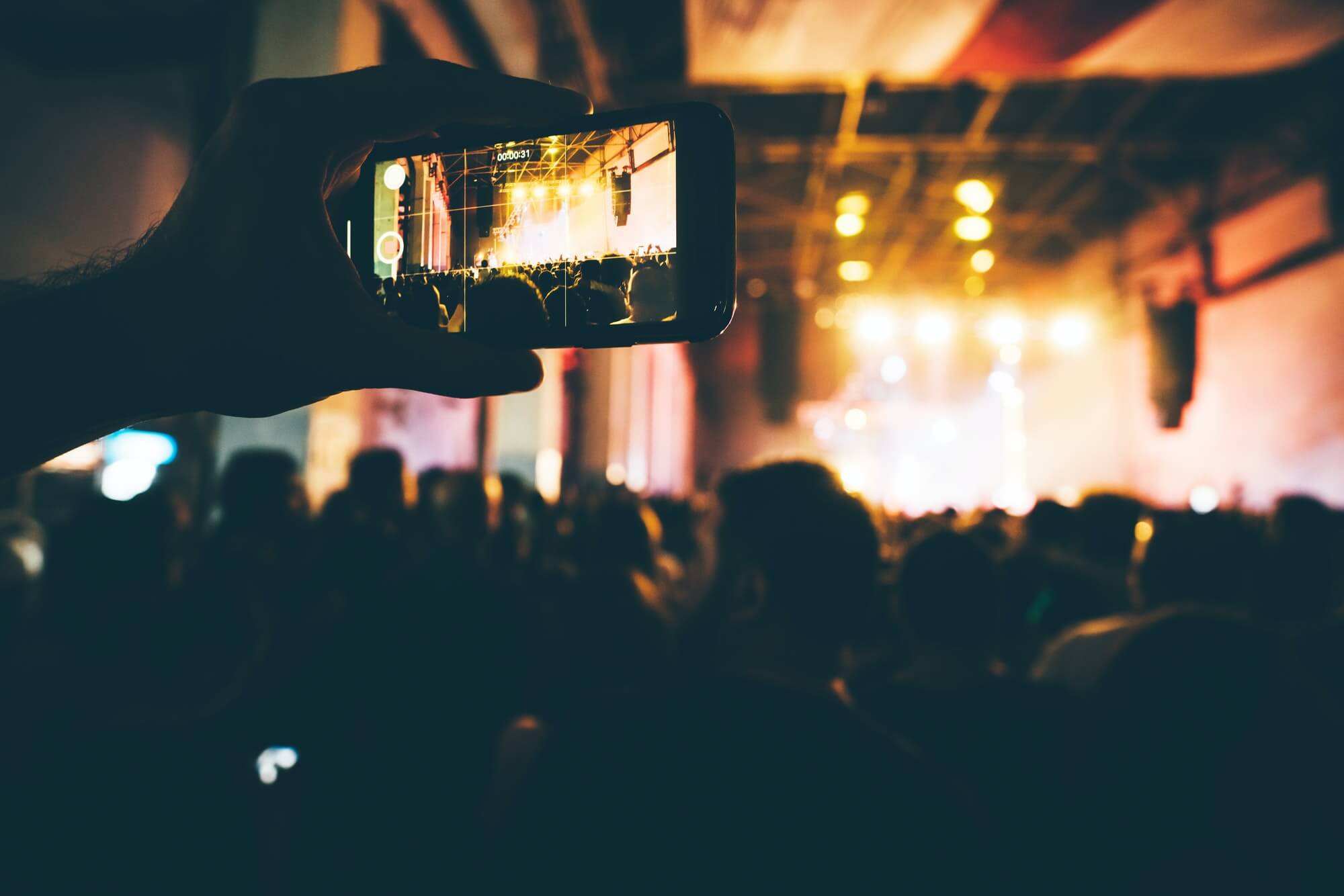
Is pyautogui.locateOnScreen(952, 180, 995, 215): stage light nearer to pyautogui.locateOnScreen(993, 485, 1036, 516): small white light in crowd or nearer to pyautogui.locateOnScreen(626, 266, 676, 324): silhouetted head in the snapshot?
pyautogui.locateOnScreen(993, 485, 1036, 516): small white light in crowd

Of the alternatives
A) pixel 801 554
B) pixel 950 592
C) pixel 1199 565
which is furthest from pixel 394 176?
pixel 1199 565

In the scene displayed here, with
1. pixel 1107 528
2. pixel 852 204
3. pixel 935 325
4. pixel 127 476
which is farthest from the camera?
pixel 935 325

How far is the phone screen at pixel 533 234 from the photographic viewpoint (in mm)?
977

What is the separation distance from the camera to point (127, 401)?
2.11ft

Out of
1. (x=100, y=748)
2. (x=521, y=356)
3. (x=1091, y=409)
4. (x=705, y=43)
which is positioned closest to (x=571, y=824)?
(x=521, y=356)

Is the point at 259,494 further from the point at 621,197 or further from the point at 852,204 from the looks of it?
the point at 852,204

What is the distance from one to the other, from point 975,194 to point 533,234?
10.8 metres

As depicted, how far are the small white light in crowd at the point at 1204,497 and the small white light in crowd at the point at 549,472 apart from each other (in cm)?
878

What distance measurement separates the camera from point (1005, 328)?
43.9 ft

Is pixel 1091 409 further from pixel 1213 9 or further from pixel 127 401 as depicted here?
pixel 127 401

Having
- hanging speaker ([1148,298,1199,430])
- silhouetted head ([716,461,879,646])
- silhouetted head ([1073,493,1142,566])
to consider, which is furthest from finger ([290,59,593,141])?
hanging speaker ([1148,298,1199,430])

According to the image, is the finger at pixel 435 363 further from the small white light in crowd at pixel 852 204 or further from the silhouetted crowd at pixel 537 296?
the small white light in crowd at pixel 852 204

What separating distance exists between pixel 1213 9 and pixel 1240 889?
6393 mm

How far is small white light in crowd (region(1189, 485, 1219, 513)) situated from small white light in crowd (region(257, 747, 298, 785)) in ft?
37.4
